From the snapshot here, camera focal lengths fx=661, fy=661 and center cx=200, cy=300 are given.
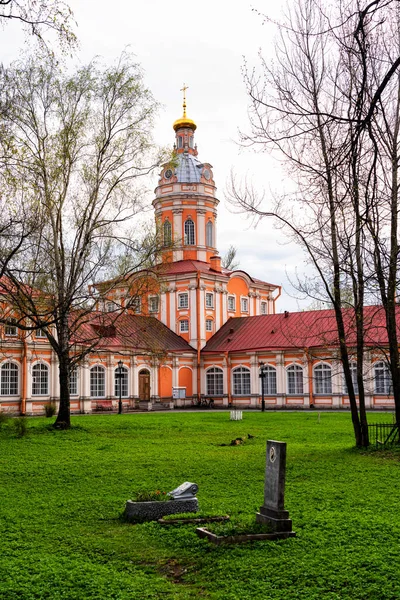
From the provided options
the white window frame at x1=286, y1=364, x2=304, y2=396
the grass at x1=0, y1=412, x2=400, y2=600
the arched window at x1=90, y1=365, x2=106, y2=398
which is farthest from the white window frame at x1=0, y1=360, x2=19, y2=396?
the grass at x1=0, y1=412, x2=400, y2=600

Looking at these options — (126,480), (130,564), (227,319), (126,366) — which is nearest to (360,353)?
(126,480)

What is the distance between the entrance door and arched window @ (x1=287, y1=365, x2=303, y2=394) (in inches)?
367

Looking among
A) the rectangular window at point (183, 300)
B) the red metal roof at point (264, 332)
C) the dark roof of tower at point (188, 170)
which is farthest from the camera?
the dark roof of tower at point (188, 170)

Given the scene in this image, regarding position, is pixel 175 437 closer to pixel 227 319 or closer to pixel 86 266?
pixel 86 266

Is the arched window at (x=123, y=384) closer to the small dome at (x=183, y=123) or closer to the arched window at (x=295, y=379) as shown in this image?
the arched window at (x=295, y=379)

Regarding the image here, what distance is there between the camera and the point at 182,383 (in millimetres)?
45562

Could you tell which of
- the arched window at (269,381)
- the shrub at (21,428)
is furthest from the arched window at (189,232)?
the shrub at (21,428)

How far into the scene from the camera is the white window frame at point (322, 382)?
41.6 meters

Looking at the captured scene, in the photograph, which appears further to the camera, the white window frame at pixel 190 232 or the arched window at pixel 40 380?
the white window frame at pixel 190 232

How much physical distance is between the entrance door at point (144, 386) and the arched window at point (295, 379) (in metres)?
9.33

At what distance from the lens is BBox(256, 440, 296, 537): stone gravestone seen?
7943 mm

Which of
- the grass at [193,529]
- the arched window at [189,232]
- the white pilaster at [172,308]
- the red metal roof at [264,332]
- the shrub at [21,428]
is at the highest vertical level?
the arched window at [189,232]

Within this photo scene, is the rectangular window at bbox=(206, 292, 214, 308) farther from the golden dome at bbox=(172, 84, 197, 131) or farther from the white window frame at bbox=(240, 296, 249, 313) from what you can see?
the golden dome at bbox=(172, 84, 197, 131)

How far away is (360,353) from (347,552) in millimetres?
9932
